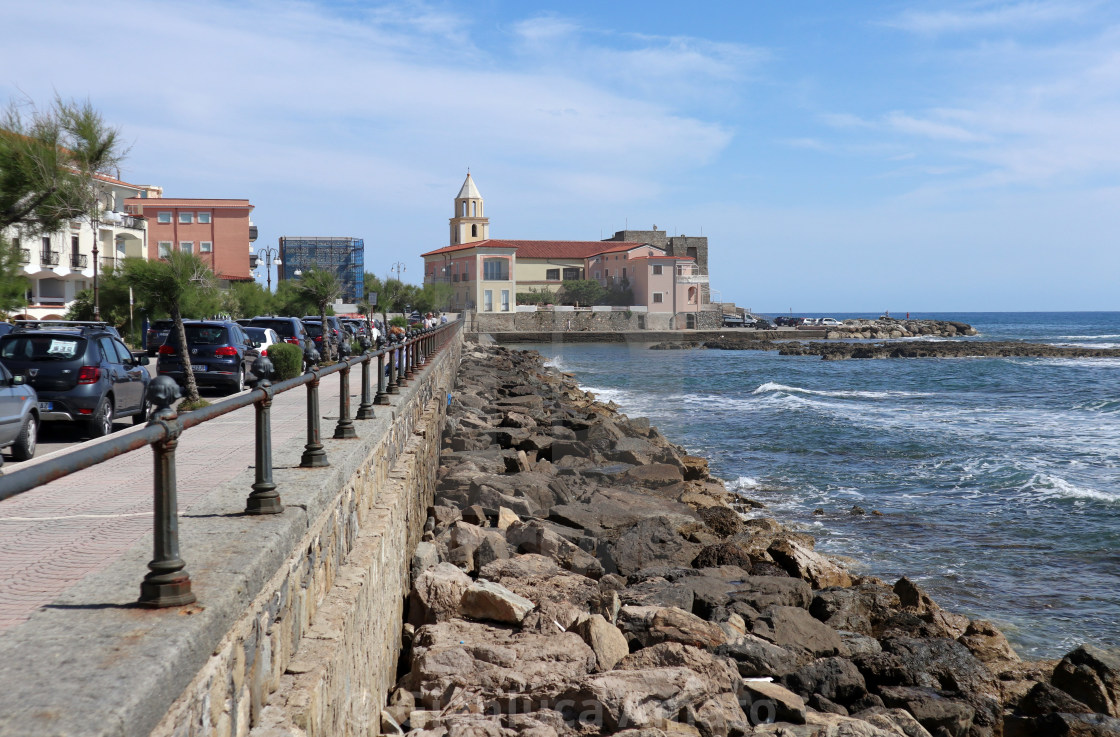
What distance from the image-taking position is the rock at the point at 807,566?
9859 millimetres

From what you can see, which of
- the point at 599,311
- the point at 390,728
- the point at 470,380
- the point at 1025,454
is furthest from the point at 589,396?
the point at 599,311

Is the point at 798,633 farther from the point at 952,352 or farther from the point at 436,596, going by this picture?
the point at 952,352

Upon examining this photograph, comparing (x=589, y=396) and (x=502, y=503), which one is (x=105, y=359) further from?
(x=589, y=396)

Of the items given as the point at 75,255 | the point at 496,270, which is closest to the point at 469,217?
the point at 496,270

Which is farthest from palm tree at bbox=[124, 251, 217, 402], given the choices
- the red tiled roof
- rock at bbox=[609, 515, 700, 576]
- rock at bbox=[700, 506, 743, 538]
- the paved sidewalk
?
the red tiled roof

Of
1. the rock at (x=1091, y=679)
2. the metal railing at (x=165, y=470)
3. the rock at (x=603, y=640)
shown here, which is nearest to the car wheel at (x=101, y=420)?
the rock at (x=603, y=640)

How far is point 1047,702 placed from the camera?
263 inches

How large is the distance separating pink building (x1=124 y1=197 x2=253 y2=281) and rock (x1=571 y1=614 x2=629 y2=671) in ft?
223

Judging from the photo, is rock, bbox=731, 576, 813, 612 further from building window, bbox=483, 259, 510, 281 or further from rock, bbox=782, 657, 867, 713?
building window, bbox=483, 259, 510, 281

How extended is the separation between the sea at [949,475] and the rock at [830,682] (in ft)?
9.46

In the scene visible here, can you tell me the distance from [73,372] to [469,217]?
287 ft

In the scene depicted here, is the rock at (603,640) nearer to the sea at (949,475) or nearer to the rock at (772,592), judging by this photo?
the rock at (772,592)

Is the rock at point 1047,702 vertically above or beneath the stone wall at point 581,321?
beneath

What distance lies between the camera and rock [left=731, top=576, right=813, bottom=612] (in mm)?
8255
